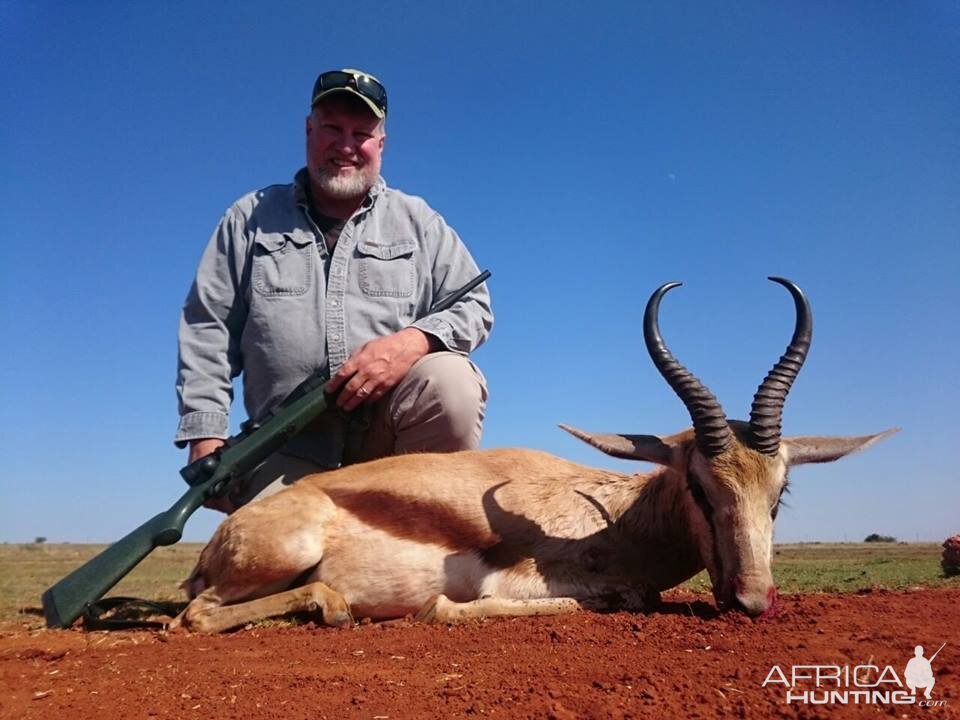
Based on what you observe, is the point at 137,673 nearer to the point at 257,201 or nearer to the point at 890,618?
the point at 890,618

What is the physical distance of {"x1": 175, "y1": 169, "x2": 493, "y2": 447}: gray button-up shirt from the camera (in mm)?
6844

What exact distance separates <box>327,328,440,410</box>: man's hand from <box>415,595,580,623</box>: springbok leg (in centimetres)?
185

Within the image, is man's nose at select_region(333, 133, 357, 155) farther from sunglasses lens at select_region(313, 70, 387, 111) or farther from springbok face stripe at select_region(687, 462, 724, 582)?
springbok face stripe at select_region(687, 462, 724, 582)

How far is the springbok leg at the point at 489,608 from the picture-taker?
16.2ft

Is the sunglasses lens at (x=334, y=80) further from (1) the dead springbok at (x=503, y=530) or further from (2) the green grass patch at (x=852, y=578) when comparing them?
(2) the green grass patch at (x=852, y=578)

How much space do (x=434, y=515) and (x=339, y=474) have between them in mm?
813

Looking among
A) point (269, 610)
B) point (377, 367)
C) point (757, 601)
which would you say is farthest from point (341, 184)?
point (757, 601)

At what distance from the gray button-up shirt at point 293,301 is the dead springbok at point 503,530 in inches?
55.3

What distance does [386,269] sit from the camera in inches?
285

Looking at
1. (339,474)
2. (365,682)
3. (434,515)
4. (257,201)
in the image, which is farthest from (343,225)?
(365,682)

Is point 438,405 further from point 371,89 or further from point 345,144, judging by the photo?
point 371,89

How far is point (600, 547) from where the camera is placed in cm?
551

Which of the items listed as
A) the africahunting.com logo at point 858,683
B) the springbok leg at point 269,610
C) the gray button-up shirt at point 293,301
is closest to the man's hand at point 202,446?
the gray button-up shirt at point 293,301

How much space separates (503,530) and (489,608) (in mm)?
609
